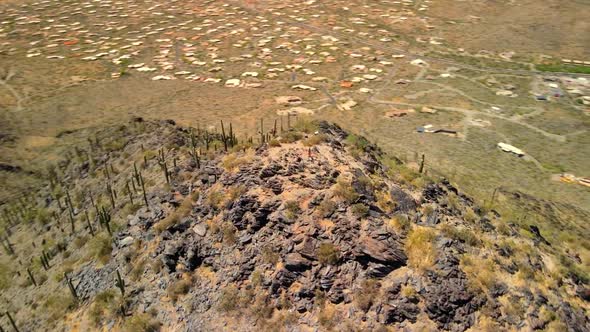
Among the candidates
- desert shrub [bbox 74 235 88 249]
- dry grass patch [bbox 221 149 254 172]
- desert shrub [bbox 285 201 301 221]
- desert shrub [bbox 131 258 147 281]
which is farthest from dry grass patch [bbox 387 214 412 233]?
desert shrub [bbox 74 235 88 249]

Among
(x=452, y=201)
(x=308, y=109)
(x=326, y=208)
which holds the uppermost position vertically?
(x=326, y=208)

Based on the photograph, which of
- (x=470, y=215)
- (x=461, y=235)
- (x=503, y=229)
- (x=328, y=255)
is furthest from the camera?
(x=470, y=215)

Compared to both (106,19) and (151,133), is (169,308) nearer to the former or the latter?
(151,133)

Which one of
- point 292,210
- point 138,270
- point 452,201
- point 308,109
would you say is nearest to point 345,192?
point 292,210

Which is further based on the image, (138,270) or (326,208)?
(138,270)

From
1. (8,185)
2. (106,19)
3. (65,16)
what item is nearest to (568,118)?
(8,185)

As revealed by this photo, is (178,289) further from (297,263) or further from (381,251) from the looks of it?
(381,251)
